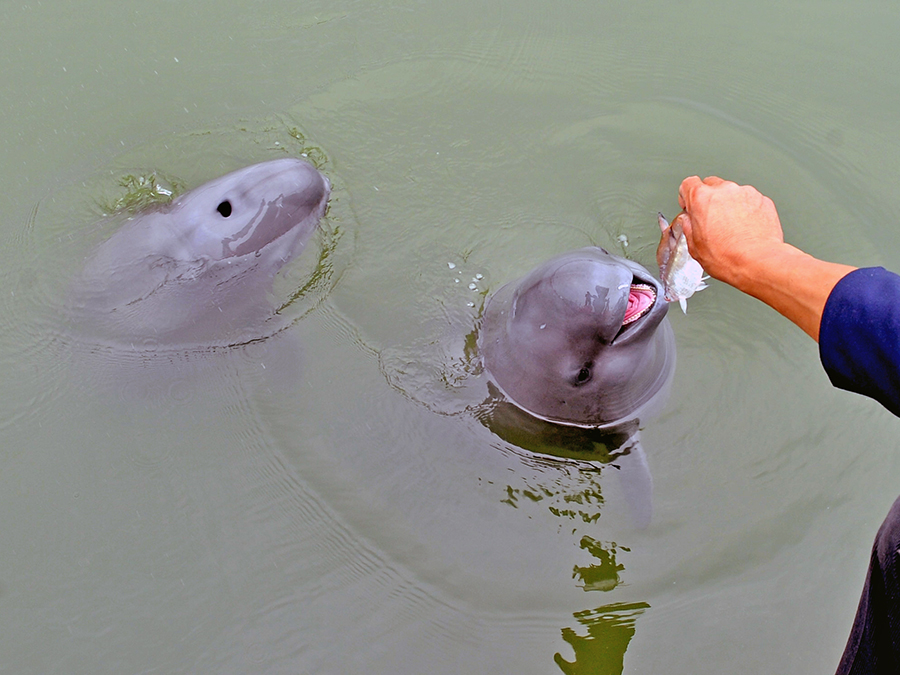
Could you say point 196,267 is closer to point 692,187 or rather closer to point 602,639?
point 692,187

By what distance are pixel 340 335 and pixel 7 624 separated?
2768 mm

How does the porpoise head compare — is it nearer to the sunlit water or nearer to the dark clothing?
the sunlit water

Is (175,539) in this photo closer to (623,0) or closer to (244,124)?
(244,124)

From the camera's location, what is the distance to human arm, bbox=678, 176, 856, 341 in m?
2.69

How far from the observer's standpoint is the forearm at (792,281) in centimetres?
264

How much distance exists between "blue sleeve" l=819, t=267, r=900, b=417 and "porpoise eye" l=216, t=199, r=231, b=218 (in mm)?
4393

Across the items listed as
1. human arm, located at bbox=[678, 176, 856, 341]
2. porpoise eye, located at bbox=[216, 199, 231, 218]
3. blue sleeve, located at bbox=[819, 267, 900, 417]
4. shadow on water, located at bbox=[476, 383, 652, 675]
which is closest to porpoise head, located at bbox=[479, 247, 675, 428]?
shadow on water, located at bbox=[476, 383, 652, 675]

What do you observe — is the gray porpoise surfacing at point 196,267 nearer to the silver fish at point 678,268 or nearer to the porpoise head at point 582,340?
the porpoise head at point 582,340

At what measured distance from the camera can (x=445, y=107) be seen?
707 centimetres

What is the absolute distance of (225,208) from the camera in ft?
18.7

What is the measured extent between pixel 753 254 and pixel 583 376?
5.83 ft

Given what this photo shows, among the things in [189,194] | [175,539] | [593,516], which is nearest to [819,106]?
[593,516]

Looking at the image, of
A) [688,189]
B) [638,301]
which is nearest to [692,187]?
[688,189]

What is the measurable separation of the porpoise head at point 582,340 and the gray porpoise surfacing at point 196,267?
181 centimetres
